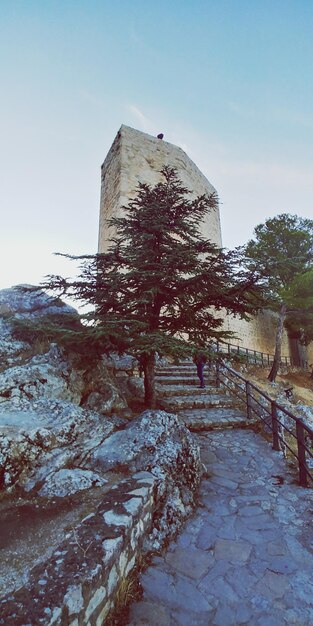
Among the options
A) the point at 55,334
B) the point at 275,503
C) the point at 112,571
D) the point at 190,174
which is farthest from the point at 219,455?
the point at 190,174

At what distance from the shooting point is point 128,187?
499 inches

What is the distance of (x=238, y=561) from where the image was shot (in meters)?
2.53

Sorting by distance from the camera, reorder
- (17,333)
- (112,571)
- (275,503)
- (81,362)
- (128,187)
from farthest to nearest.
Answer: (128,187) < (17,333) < (81,362) < (275,503) < (112,571)

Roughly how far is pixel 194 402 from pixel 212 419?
72 cm

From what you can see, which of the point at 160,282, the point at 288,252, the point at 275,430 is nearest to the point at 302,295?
the point at 288,252

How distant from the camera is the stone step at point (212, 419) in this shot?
207 inches

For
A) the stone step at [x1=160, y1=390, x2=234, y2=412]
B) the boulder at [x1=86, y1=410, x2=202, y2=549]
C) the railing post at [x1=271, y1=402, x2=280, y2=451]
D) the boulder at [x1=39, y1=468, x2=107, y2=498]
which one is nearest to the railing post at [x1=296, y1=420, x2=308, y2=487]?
the railing post at [x1=271, y1=402, x2=280, y2=451]

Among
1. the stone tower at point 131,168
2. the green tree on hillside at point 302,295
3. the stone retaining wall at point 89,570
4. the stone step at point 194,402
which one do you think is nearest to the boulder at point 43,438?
the stone retaining wall at point 89,570

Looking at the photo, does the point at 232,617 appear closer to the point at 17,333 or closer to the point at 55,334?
the point at 55,334

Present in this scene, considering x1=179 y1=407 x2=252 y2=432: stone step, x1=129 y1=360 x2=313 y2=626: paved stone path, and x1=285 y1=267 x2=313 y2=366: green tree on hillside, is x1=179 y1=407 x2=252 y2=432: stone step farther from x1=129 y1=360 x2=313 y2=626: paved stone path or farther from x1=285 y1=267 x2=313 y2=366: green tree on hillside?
x1=285 y1=267 x2=313 y2=366: green tree on hillside

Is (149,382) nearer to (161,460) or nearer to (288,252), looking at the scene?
(161,460)

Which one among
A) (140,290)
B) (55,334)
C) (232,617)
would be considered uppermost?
(140,290)

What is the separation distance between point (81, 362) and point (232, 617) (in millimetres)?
3376

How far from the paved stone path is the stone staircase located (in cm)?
138
